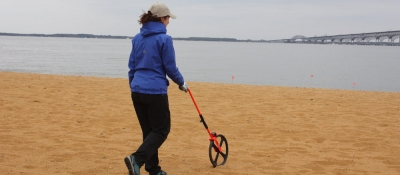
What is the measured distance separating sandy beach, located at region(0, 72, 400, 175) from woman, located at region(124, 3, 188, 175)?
91 cm

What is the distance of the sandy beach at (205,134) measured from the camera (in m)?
5.48

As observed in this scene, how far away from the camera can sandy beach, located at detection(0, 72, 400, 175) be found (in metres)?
5.48

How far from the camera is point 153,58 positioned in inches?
167

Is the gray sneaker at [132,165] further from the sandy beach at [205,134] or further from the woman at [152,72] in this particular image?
the sandy beach at [205,134]

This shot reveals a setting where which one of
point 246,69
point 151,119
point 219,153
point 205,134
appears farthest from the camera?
point 246,69

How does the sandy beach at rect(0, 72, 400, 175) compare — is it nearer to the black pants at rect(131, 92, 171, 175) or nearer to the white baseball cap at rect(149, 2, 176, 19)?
the black pants at rect(131, 92, 171, 175)

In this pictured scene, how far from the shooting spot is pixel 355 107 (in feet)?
35.4

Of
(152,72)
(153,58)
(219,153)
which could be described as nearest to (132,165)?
(152,72)

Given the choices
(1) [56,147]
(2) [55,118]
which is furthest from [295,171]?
(2) [55,118]

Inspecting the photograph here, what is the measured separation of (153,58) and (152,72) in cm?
13

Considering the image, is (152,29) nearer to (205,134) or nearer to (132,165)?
(132,165)

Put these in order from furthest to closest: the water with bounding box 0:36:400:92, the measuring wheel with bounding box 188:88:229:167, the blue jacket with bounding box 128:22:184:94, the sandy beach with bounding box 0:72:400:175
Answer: the water with bounding box 0:36:400:92 < the sandy beach with bounding box 0:72:400:175 < the measuring wheel with bounding box 188:88:229:167 < the blue jacket with bounding box 128:22:184:94

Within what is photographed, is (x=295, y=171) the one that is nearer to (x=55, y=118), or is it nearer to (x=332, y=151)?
(x=332, y=151)

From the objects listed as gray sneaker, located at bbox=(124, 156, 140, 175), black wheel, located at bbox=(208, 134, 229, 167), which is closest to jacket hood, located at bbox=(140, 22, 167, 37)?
gray sneaker, located at bbox=(124, 156, 140, 175)
